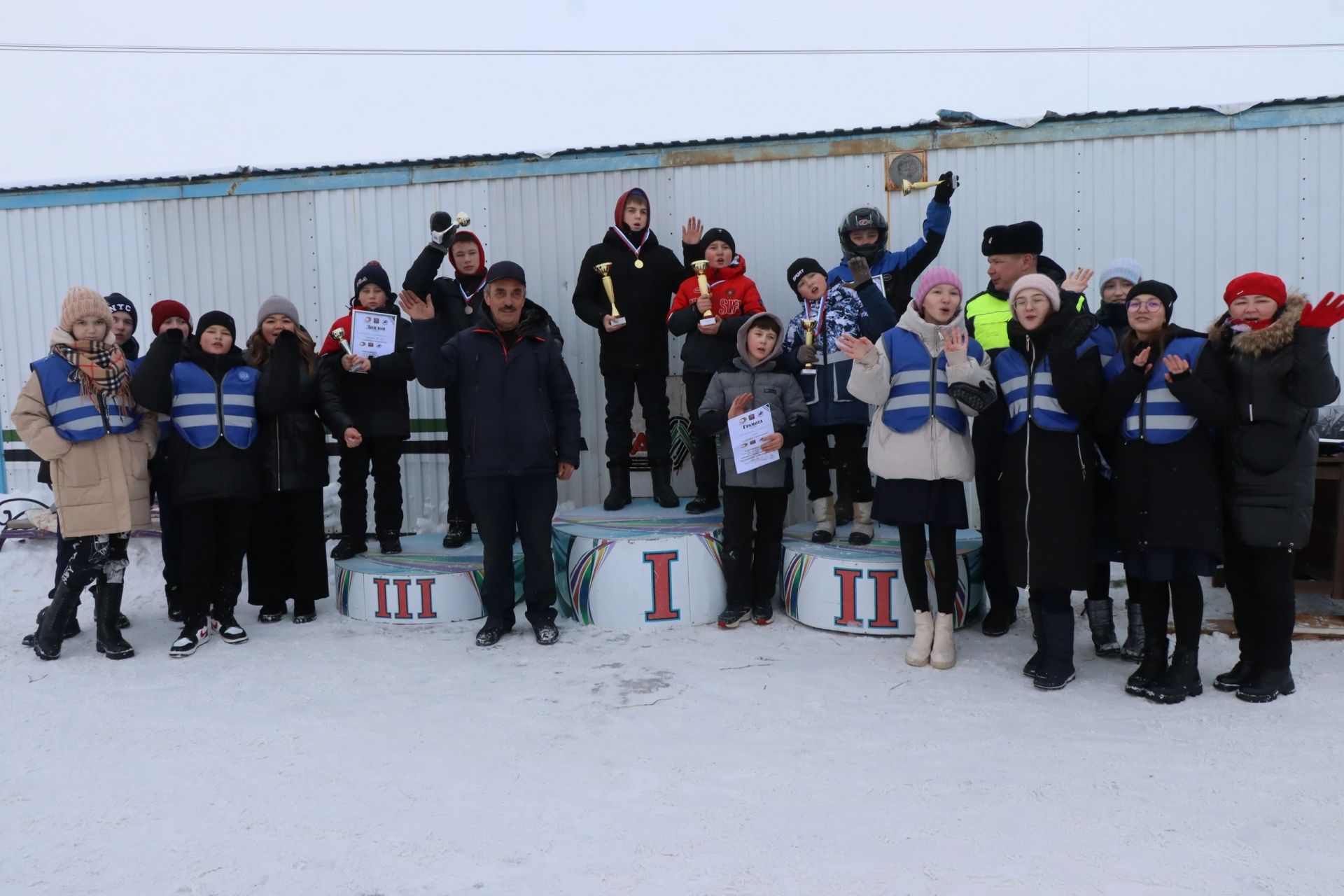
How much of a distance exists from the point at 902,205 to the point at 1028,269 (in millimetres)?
1604

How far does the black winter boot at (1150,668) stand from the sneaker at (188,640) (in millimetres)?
4298

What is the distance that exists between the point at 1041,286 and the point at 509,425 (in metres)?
2.49

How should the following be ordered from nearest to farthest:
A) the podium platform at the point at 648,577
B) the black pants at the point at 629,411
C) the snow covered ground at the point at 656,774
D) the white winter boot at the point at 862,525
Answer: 1. the snow covered ground at the point at 656,774
2. the podium platform at the point at 648,577
3. the white winter boot at the point at 862,525
4. the black pants at the point at 629,411

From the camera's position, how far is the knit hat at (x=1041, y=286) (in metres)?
3.90

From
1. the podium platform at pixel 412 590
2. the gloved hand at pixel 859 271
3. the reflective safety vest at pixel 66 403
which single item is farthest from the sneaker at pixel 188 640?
the gloved hand at pixel 859 271

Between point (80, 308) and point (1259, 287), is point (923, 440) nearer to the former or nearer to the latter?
point (1259, 287)

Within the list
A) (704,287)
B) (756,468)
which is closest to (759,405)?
(756,468)

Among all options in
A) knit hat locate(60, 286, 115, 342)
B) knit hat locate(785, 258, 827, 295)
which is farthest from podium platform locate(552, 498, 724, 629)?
knit hat locate(60, 286, 115, 342)

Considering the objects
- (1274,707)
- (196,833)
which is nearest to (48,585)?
(196,833)

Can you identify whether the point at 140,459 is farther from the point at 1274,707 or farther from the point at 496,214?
the point at 1274,707

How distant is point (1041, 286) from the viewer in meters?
3.89

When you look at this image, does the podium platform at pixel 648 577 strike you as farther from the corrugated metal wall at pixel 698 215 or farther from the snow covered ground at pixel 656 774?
the corrugated metal wall at pixel 698 215

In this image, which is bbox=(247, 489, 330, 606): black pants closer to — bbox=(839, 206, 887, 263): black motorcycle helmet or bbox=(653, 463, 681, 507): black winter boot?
bbox=(653, 463, 681, 507): black winter boot

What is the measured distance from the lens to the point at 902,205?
19.9ft
